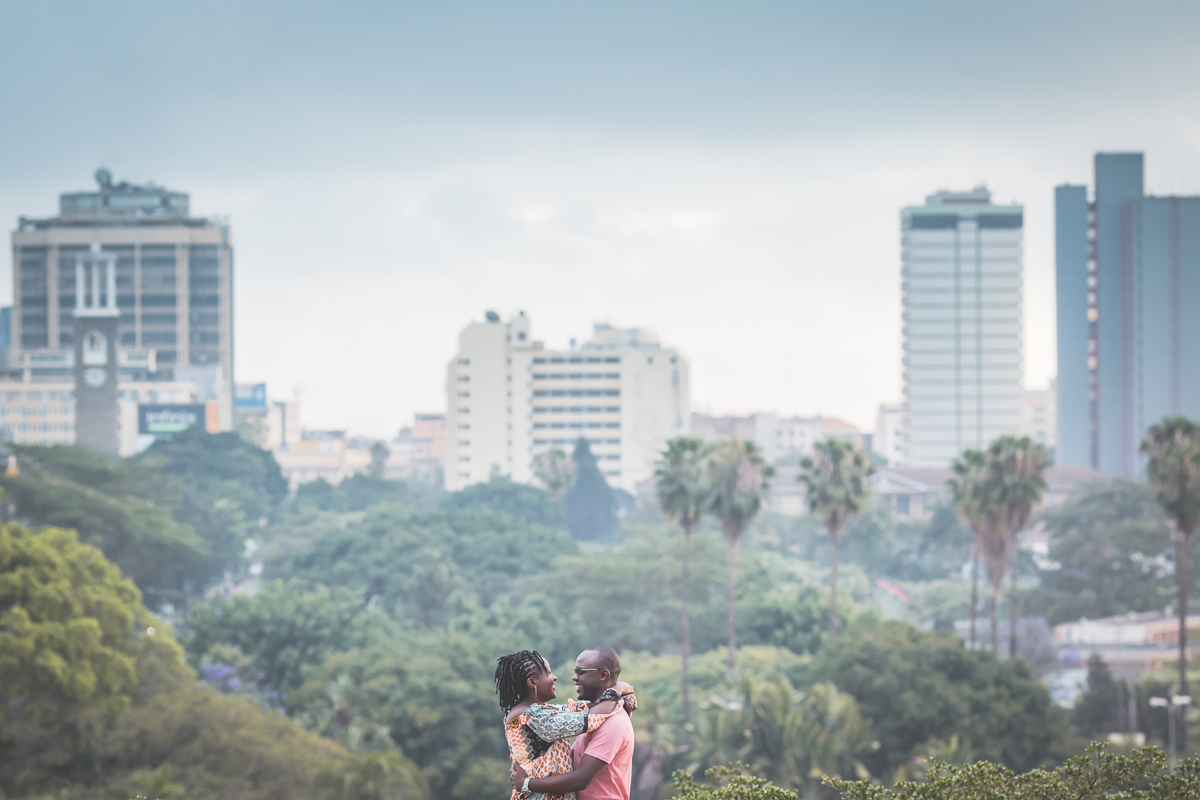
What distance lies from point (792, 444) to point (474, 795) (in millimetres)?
157311

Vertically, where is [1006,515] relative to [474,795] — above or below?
above

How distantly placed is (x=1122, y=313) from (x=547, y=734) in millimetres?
147794

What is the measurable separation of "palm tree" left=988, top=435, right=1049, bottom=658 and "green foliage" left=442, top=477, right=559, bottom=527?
6398cm

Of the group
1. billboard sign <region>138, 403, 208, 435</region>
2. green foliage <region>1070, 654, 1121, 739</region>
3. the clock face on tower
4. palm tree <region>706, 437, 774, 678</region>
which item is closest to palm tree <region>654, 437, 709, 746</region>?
palm tree <region>706, 437, 774, 678</region>

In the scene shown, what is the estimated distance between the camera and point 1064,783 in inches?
463

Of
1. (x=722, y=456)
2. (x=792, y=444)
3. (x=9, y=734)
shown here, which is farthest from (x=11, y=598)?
(x=792, y=444)

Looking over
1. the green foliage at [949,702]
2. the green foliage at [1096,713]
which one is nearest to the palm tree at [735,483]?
the green foliage at [949,702]

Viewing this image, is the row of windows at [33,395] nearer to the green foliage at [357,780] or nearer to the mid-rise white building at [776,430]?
the mid-rise white building at [776,430]

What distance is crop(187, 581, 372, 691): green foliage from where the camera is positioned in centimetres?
4694

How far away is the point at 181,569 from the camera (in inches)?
2736

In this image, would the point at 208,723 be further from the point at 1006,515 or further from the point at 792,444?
the point at 792,444

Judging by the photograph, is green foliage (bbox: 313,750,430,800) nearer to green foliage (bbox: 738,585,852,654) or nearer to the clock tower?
green foliage (bbox: 738,585,852,654)

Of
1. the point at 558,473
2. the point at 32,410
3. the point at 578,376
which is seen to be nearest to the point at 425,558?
the point at 558,473

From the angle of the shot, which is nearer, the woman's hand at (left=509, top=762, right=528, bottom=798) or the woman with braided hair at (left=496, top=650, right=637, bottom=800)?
the woman with braided hair at (left=496, top=650, right=637, bottom=800)
